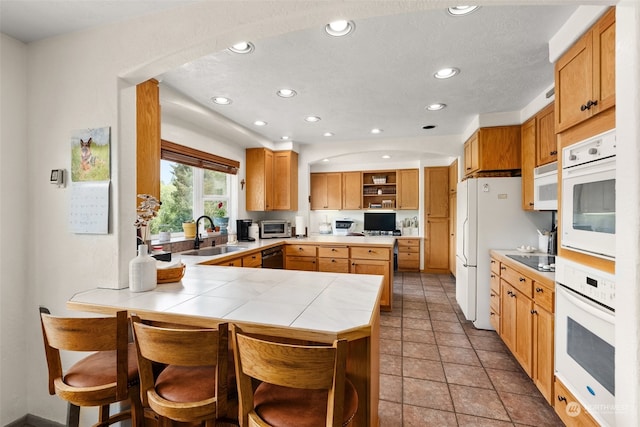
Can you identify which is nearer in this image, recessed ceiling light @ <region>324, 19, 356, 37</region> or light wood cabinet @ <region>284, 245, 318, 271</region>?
recessed ceiling light @ <region>324, 19, 356, 37</region>

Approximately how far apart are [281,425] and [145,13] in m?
1.99

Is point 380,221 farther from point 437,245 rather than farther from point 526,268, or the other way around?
point 526,268

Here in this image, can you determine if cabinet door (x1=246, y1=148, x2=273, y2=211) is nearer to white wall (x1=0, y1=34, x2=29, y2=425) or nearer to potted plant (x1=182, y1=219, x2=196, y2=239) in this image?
potted plant (x1=182, y1=219, x2=196, y2=239)

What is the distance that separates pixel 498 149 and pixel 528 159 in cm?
32

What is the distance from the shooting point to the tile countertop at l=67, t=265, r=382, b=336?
111cm

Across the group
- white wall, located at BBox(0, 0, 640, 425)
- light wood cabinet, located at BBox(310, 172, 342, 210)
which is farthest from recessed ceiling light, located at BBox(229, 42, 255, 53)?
light wood cabinet, located at BBox(310, 172, 342, 210)

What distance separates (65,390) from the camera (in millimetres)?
1064

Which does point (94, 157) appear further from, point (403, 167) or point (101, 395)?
point (403, 167)

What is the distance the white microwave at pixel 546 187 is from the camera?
2271mm

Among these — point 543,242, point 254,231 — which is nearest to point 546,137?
point 543,242

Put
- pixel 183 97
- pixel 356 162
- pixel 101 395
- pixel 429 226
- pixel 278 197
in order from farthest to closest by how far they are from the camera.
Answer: pixel 356 162 → pixel 429 226 → pixel 278 197 → pixel 183 97 → pixel 101 395

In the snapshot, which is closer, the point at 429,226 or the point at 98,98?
the point at 98,98

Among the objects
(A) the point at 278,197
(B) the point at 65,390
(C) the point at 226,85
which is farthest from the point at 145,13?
(A) the point at 278,197

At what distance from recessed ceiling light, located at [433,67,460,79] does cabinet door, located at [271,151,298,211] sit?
260 cm
